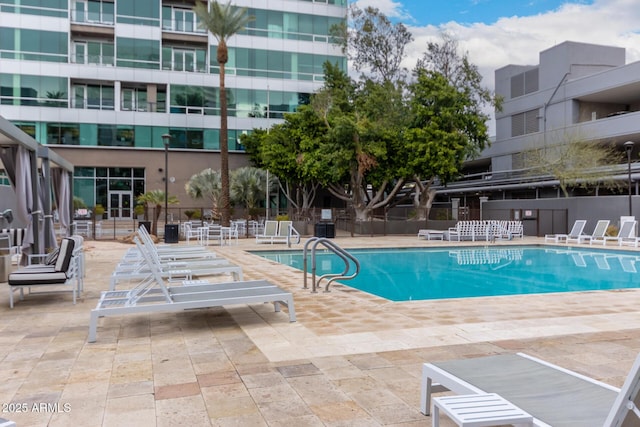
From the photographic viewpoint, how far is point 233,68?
119 feet

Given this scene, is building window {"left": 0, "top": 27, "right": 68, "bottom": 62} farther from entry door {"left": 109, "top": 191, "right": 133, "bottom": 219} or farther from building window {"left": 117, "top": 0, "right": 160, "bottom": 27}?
entry door {"left": 109, "top": 191, "right": 133, "bottom": 219}

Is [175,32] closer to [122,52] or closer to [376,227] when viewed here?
[122,52]

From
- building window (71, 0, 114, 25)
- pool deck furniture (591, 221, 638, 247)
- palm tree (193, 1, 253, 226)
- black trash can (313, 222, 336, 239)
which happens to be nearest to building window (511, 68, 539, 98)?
pool deck furniture (591, 221, 638, 247)

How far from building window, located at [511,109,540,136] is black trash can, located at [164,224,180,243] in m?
27.6

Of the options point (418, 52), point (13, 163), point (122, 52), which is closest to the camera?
point (13, 163)

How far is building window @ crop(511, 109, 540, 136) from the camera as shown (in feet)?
121

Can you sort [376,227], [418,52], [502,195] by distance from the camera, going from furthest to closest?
[502,195] < [418,52] < [376,227]

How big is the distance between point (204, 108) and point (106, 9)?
9298 mm

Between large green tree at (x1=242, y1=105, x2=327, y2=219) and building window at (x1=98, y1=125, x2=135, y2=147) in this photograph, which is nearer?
large green tree at (x1=242, y1=105, x2=327, y2=219)

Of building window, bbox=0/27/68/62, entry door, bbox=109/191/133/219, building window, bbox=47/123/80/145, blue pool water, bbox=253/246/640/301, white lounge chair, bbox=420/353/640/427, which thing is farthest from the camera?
entry door, bbox=109/191/133/219

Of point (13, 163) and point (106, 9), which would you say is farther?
point (106, 9)

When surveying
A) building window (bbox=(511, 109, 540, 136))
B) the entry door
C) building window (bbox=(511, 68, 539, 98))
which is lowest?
the entry door

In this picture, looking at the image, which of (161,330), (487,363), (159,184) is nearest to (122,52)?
(159,184)

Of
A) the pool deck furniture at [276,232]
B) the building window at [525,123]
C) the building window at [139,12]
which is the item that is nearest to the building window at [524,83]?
the building window at [525,123]
